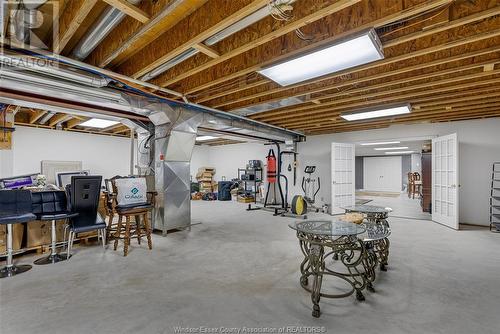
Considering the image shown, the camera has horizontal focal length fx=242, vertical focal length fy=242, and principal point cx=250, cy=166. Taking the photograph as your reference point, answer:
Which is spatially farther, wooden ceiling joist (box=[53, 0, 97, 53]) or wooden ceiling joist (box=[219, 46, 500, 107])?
wooden ceiling joist (box=[219, 46, 500, 107])

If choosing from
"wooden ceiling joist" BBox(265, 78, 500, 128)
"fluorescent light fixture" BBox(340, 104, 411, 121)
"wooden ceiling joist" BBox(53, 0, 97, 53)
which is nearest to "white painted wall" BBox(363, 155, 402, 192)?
"wooden ceiling joist" BBox(265, 78, 500, 128)

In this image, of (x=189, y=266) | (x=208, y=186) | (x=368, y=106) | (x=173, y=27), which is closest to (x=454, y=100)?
(x=368, y=106)

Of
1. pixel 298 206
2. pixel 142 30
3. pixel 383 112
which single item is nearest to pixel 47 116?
pixel 142 30

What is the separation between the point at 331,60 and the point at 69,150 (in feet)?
26.0

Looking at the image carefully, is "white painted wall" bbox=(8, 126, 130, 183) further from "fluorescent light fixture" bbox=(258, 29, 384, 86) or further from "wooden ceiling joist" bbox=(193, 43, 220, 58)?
"fluorescent light fixture" bbox=(258, 29, 384, 86)

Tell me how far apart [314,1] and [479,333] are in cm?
287

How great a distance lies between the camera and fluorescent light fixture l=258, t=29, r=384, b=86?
7.43ft

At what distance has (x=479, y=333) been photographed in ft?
5.99

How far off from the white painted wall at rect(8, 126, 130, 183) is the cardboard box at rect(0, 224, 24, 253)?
342cm

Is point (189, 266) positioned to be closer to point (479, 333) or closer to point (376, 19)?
point (479, 333)

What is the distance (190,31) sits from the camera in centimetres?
235

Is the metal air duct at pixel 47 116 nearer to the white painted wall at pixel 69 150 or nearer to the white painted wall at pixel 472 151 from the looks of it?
the white painted wall at pixel 69 150

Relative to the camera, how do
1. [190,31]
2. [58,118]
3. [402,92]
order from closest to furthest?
[190,31], [402,92], [58,118]

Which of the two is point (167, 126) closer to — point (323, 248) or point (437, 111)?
point (323, 248)
